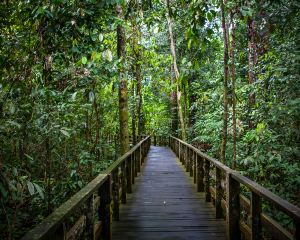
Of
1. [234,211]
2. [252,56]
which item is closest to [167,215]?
[234,211]

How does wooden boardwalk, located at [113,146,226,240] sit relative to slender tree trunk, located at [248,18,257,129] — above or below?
below

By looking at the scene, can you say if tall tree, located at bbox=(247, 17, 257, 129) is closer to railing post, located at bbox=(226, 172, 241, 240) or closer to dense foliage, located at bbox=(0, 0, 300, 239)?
dense foliage, located at bbox=(0, 0, 300, 239)

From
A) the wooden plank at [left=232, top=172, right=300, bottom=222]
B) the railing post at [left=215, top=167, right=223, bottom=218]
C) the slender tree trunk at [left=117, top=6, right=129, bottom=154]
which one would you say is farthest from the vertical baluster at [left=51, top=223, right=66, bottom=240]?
the slender tree trunk at [left=117, top=6, right=129, bottom=154]

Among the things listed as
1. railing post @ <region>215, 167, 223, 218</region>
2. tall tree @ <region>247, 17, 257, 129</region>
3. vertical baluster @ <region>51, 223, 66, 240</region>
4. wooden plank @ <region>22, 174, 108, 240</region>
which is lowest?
railing post @ <region>215, 167, 223, 218</region>

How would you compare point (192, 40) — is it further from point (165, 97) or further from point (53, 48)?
point (165, 97)

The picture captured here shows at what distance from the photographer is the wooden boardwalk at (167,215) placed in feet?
15.8

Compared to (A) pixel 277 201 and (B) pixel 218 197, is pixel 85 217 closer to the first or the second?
(A) pixel 277 201

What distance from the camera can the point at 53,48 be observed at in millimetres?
4379

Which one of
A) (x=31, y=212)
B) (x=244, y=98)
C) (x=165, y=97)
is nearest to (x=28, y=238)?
(x=31, y=212)

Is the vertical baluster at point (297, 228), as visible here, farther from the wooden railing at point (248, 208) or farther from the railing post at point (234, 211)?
the railing post at point (234, 211)

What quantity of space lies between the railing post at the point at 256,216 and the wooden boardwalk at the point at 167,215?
46.1 inches

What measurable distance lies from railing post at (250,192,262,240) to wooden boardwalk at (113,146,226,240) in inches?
46.1

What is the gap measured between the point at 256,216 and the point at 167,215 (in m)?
2.53

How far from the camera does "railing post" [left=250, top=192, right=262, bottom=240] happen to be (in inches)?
138
